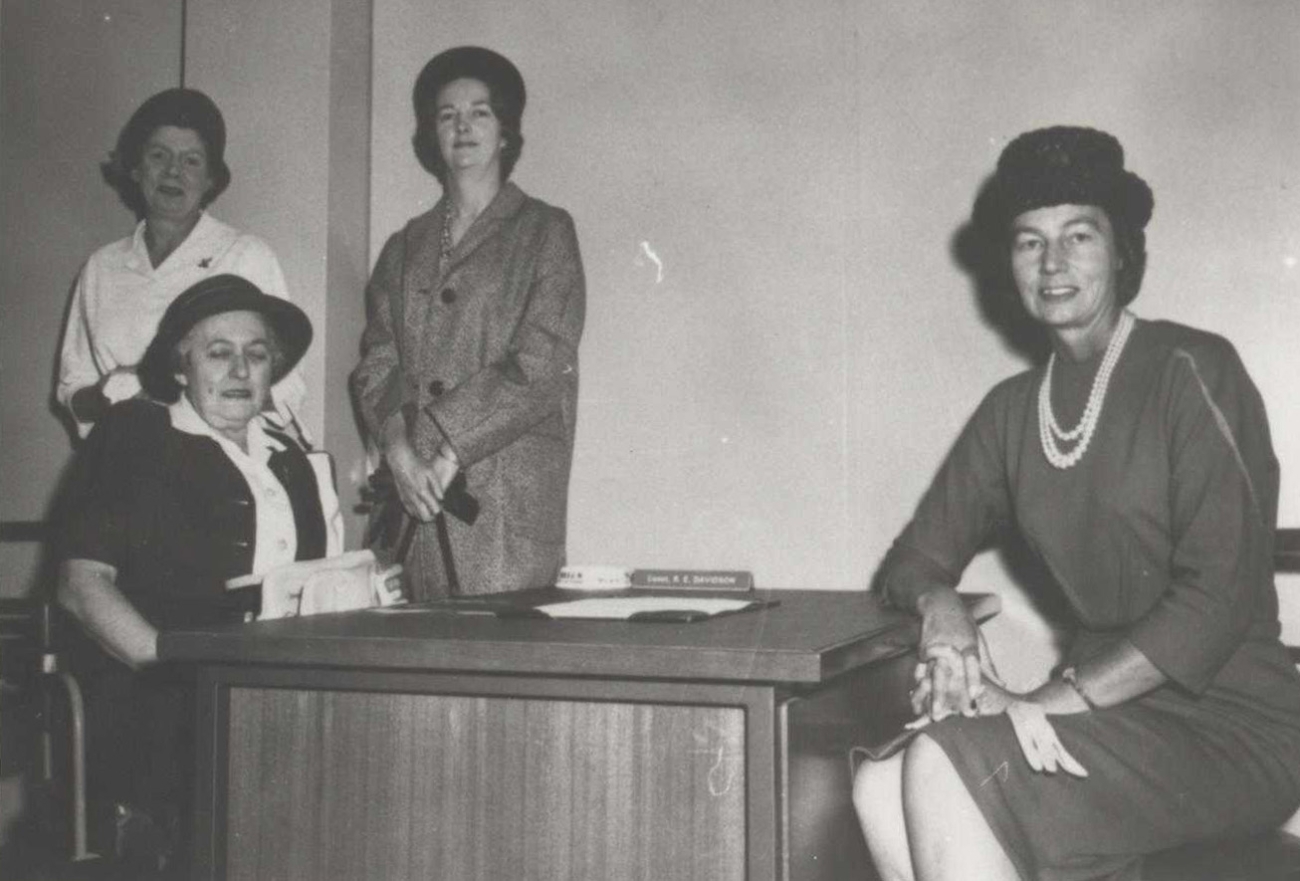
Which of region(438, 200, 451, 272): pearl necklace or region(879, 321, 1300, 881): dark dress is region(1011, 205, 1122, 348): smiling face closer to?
region(879, 321, 1300, 881): dark dress

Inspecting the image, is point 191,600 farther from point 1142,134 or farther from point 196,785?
point 1142,134

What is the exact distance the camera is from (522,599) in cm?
227

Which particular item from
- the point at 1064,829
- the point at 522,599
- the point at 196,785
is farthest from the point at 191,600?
the point at 1064,829

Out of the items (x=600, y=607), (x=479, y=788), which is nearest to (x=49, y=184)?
(x=600, y=607)

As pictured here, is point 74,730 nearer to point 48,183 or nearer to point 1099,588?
point 1099,588

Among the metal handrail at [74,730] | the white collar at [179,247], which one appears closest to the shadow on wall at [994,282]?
the white collar at [179,247]

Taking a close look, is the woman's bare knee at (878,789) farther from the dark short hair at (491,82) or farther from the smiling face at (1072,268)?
the dark short hair at (491,82)

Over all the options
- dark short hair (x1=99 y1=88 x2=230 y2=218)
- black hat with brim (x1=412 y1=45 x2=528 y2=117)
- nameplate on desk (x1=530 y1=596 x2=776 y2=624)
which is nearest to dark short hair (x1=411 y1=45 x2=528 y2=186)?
black hat with brim (x1=412 y1=45 x2=528 y2=117)

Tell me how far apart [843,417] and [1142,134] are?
945 millimetres

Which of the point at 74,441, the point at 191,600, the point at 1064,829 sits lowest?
the point at 1064,829

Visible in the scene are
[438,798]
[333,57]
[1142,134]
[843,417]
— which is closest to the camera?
[438,798]

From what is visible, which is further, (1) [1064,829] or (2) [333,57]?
(2) [333,57]

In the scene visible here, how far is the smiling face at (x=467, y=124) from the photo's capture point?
3.06m

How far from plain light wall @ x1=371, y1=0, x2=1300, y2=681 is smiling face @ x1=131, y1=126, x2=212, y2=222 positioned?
22.5 inches
